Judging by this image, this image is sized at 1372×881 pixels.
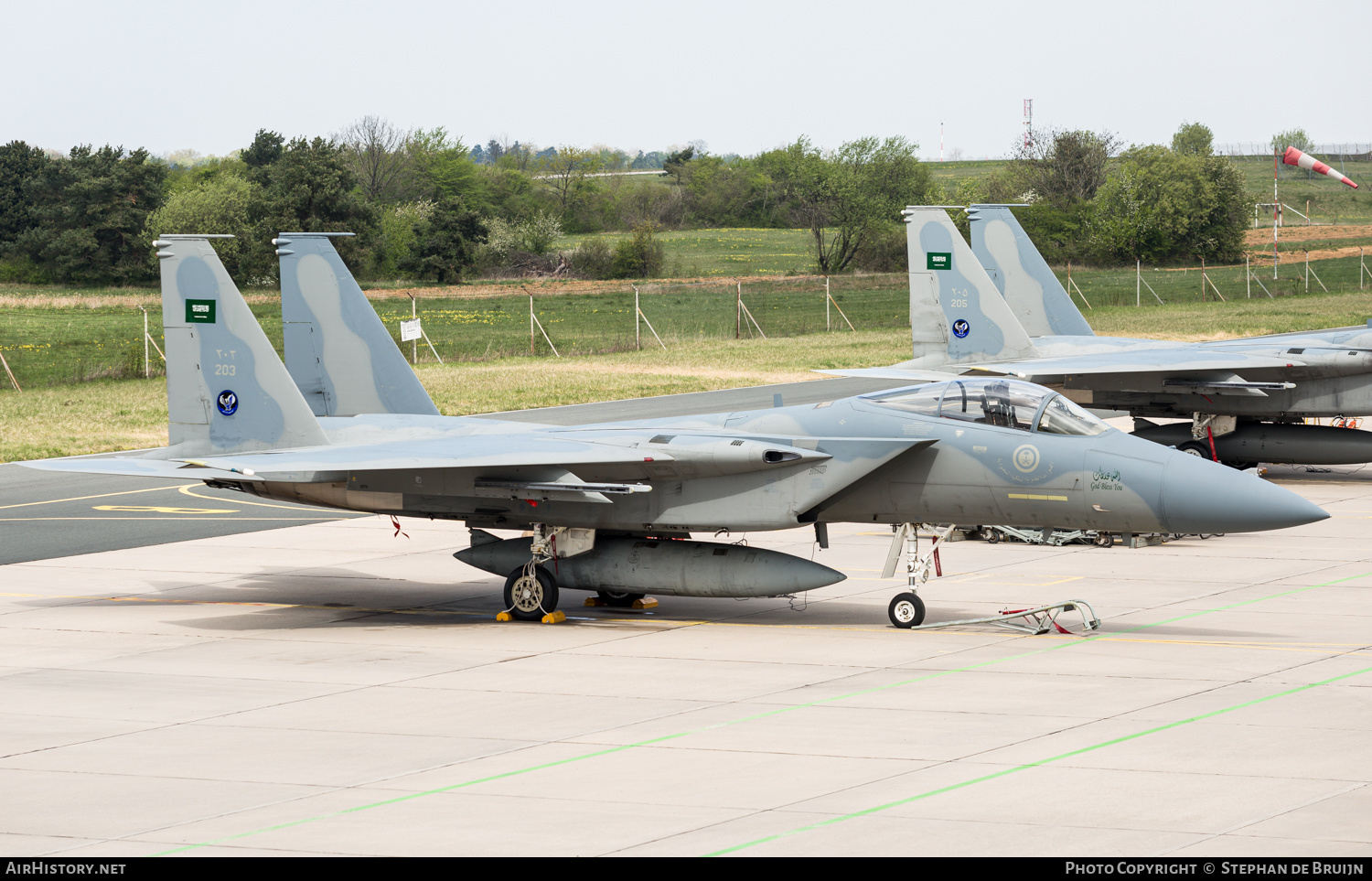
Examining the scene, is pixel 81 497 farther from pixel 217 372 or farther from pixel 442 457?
pixel 442 457

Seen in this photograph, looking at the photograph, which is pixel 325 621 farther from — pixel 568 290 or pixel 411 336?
pixel 568 290

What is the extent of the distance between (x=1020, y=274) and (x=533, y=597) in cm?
1609

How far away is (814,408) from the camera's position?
15.1 meters

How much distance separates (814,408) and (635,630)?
2.96m

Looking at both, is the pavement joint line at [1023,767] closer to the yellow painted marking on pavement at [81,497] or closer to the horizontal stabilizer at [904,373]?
the horizontal stabilizer at [904,373]

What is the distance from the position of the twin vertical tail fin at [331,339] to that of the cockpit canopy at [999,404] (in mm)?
6653

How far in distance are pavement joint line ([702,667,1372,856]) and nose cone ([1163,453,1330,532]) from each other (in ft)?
5.24

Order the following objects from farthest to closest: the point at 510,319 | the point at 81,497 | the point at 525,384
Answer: the point at 510,319 < the point at 525,384 < the point at 81,497

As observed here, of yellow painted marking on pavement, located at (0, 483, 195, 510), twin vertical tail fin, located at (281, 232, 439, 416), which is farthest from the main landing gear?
yellow painted marking on pavement, located at (0, 483, 195, 510)

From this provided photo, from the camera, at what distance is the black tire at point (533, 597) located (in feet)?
49.5

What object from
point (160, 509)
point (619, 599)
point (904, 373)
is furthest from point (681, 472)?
point (160, 509)

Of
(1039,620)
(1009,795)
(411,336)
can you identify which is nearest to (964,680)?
(1039,620)

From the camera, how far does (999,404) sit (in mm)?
14203

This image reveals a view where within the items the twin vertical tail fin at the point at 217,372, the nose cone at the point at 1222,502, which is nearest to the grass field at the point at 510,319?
the twin vertical tail fin at the point at 217,372
